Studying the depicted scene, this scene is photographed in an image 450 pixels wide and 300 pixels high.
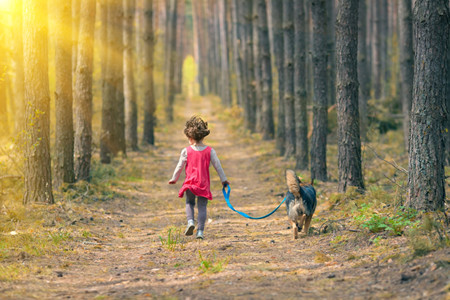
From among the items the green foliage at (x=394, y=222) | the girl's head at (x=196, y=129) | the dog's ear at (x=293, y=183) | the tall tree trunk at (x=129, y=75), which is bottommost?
the green foliage at (x=394, y=222)

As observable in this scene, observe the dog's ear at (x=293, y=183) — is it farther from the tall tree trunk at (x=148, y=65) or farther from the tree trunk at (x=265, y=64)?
the tall tree trunk at (x=148, y=65)

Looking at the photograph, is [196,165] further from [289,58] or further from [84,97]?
[289,58]

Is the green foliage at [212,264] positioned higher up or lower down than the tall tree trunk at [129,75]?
lower down

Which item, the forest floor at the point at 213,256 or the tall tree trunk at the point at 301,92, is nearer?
the forest floor at the point at 213,256

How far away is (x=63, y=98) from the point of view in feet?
35.0

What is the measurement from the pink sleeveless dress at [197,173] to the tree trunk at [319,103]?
5.36 metres

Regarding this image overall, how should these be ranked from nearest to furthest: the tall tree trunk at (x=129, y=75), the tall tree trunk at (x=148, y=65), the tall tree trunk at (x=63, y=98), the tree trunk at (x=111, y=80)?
the tall tree trunk at (x=63, y=98), the tree trunk at (x=111, y=80), the tall tree trunk at (x=129, y=75), the tall tree trunk at (x=148, y=65)

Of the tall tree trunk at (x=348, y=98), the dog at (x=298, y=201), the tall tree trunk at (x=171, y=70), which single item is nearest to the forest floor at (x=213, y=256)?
the dog at (x=298, y=201)

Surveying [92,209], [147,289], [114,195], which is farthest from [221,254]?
[114,195]

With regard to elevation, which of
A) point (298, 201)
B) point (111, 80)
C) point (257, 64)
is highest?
point (257, 64)

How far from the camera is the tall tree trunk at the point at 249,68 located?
2468cm

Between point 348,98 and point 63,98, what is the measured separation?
6014 mm

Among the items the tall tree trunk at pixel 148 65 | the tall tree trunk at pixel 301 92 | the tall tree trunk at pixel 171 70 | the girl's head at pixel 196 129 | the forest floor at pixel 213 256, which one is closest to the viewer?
the forest floor at pixel 213 256

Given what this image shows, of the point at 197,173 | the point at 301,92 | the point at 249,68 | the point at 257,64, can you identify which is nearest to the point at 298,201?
the point at 197,173
